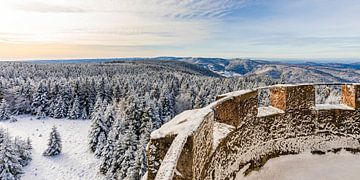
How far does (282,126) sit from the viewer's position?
27.7 feet

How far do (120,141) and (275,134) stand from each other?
72.6ft

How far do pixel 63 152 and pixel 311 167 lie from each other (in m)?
37.3

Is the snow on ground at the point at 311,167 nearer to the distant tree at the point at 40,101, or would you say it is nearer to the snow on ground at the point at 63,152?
the snow on ground at the point at 63,152

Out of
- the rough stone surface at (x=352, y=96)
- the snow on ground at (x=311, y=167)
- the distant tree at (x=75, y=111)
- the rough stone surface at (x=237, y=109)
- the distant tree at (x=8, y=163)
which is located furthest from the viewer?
the distant tree at (x=75, y=111)

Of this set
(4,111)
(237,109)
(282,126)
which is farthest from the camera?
(4,111)

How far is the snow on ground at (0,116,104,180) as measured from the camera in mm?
33125

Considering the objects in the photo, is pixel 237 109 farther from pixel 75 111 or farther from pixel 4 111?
pixel 4 111

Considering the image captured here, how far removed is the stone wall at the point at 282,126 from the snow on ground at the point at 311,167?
0.21 metres

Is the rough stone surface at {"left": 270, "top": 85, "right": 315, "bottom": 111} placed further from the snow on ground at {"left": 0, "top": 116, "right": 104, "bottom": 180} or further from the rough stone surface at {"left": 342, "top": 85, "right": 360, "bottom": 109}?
the snow on ground at {"left": 0, "top": 116, "right": 104, "bottom": 180}

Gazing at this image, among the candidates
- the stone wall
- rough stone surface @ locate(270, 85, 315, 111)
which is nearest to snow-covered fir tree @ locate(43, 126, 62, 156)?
the stone wall

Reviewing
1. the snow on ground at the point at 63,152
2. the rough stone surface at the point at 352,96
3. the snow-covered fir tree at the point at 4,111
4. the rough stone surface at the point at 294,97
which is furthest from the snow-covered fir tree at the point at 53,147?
the rough stone surface at the point at 352,96

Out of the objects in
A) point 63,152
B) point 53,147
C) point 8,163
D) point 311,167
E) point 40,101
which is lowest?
point 63,152

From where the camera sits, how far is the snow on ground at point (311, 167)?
7.98 meters

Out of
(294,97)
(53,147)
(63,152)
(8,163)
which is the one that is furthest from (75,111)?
(294,97)
